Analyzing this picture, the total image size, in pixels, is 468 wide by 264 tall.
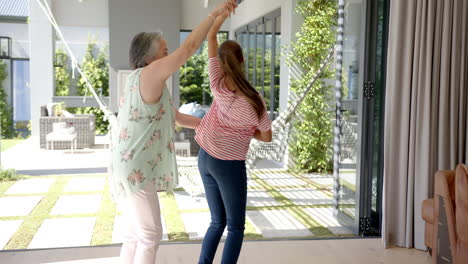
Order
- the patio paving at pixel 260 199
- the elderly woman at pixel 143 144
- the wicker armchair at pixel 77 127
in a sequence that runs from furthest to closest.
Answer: the wicker armchair at pixel 77 127
the patio paving at pixel 260 199
the elderly woman at pixel 143 144

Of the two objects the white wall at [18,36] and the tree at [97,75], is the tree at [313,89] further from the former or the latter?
the white wall at [18,36]

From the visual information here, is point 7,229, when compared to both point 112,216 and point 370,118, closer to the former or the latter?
point 112,216

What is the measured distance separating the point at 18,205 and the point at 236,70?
2.89 metres

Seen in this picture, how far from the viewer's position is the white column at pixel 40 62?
643 cm

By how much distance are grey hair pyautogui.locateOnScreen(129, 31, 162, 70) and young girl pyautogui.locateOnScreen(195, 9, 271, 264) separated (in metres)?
0.27

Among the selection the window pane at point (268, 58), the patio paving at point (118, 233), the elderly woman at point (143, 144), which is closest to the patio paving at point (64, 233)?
the patio paving at point (118, 233)

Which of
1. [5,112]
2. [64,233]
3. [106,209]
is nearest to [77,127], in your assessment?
[5,112]

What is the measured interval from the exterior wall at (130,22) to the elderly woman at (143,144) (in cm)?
550

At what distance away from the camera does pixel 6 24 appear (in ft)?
22.6

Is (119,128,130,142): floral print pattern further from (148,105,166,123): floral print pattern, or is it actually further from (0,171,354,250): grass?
(0,171,354,250): grass

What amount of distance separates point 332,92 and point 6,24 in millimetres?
4550

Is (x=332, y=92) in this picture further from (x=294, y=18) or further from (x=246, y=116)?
(x=246, y=116)

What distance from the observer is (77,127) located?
703 cm

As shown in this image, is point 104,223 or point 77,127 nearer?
point 104,223
